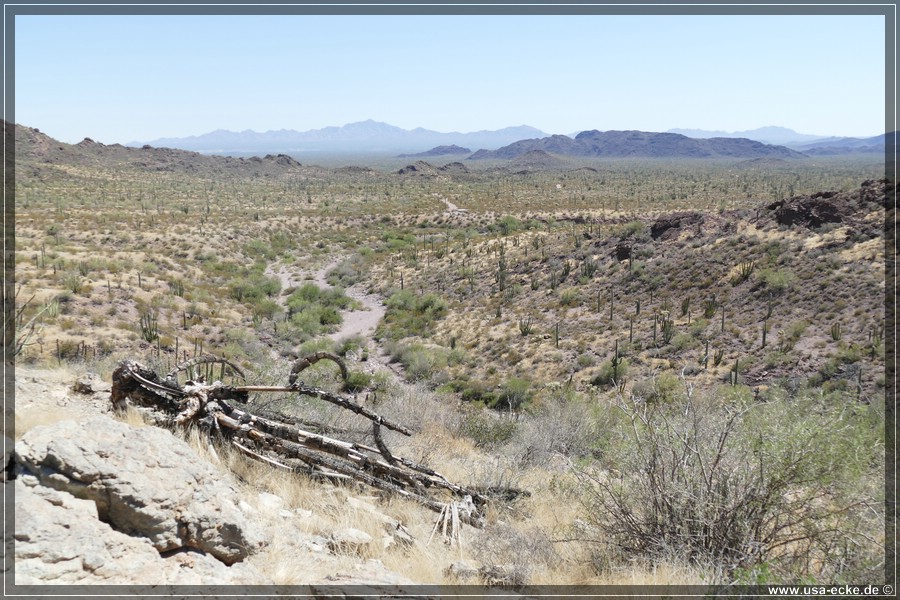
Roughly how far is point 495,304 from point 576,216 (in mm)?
26908

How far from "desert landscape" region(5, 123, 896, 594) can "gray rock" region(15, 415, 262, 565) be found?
0.02m

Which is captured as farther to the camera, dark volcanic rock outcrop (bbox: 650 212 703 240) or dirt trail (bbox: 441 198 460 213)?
dirt trail (bbox: 441 198 460 213)

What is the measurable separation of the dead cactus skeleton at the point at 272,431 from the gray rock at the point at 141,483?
124 centimetres

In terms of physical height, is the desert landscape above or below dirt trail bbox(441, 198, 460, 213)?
below

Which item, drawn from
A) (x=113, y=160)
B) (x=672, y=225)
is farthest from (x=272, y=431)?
(x=113, y=160)

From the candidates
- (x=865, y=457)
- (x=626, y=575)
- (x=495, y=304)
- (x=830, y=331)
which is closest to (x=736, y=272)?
(x=830, y=331)

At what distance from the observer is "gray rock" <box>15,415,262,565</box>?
10.3 ft

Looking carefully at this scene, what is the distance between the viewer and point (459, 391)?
18391mm

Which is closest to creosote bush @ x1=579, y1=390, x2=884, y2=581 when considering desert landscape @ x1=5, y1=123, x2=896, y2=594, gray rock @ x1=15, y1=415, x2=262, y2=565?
desert landscape @ x1=5, y1=123, x2=896, y2=594

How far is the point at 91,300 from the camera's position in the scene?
20.5m

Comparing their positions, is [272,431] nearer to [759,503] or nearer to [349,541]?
[349,541]

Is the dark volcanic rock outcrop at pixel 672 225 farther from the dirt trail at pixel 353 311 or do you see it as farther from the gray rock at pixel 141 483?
the gray rock at pixel 141 483

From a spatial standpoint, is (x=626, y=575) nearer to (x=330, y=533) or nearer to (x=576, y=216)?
(x=330, y=533)

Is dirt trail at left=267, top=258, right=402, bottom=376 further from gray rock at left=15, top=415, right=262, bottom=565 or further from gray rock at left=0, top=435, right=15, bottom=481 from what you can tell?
gray rock at left=0, top=435, right=15, bottom=481
